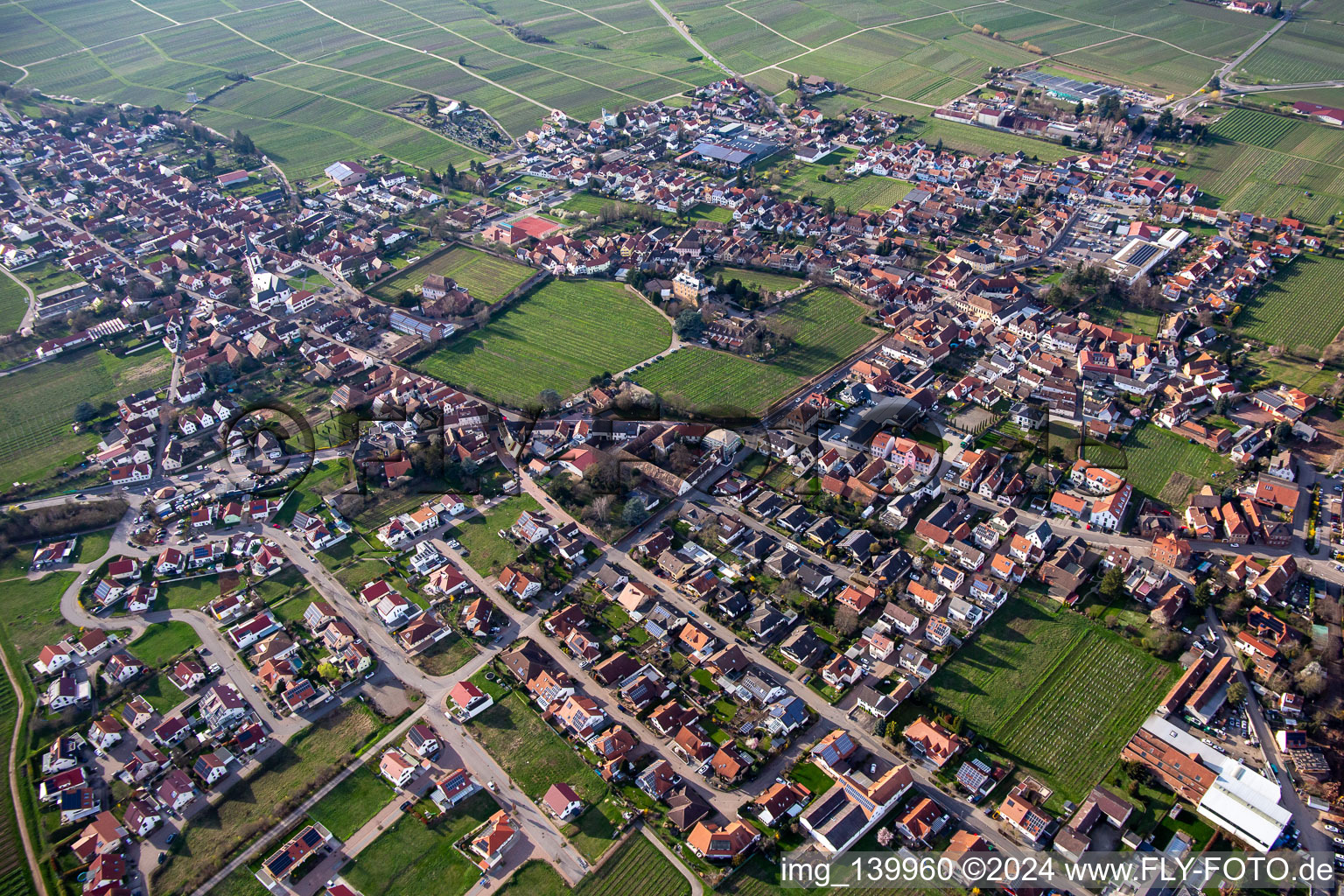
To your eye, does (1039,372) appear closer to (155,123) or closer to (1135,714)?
(1135,714)

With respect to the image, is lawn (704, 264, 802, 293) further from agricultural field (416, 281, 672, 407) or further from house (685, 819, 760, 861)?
house (685, 819, 760, 861)

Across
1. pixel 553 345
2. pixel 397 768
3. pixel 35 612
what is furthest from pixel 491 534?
pixel 35 612

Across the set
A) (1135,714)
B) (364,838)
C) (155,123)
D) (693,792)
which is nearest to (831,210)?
(1135,714)

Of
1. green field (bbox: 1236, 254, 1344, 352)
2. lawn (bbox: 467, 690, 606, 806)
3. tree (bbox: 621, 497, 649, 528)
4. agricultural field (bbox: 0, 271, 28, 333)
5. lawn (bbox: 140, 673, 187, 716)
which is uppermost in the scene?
green field (bbox: 1236, 254, 1344, 352)

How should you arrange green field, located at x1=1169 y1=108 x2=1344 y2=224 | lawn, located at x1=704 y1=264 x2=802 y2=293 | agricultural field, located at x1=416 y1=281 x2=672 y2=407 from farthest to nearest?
green field, located at x1=1169 y1=108 x2=1344 y2=224 → lawn, located at x1=704 y1=264 x2=802 y2=293 → agricultural field, located at x1=416 y1=281 x2=672 y2=407

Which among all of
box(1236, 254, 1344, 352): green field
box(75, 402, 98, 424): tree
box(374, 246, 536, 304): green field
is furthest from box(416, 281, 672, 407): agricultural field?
box(1236, 254, 1344, 352): green field

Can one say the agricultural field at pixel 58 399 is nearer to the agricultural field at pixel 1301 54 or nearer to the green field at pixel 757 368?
the green field at pixel 757 368

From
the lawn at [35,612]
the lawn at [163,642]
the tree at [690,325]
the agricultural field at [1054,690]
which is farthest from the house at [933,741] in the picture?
the lawn at [35,612]
